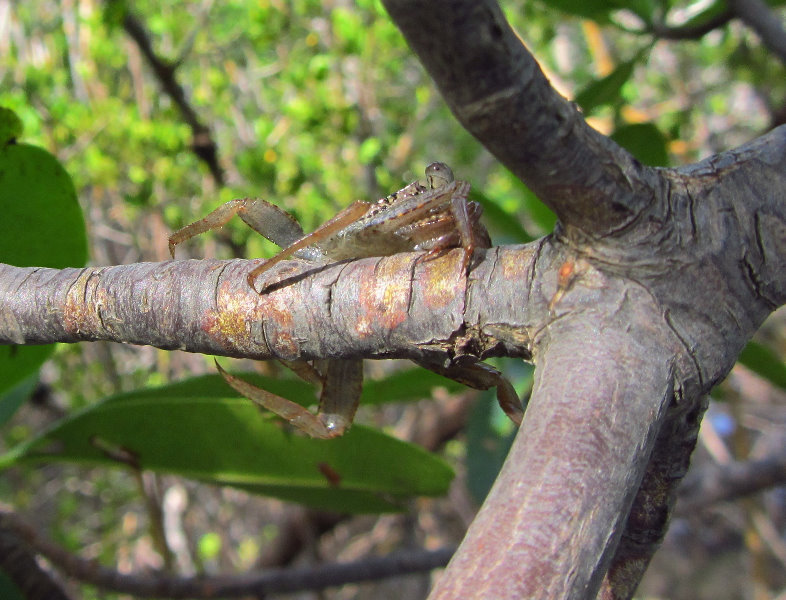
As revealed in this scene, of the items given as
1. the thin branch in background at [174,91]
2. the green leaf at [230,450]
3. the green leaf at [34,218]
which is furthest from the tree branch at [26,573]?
the thin branch in background at [174,91]

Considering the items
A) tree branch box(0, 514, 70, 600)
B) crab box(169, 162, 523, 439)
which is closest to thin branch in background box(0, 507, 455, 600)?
tree branch box(0, 514, 70, 600)

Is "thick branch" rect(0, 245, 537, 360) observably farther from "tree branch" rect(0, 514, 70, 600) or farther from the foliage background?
the foliage background

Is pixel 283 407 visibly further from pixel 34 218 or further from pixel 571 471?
pixel 571 471

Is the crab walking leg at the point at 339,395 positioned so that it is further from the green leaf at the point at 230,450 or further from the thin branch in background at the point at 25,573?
the thin branch in background at the point at 25,573

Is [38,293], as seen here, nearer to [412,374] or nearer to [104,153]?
[412,374]

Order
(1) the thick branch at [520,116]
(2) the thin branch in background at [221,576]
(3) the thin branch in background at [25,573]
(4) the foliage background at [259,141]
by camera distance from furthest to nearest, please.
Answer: (4) the foliage background at [259,141] → (2) the thin branch in background at [221,576] → (3) the thin branch in background at [25,573] → (1) the thick branch at [520,116]
